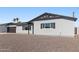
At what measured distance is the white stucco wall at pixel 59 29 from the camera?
6266 mm

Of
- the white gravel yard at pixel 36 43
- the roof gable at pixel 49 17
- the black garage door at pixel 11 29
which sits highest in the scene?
the roof gable at pixel 49 17

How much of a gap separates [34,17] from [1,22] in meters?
0.61

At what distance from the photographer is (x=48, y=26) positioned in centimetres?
638

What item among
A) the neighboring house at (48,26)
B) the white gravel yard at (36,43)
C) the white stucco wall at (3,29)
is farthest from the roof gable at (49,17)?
the white stucco wall at (3,29)

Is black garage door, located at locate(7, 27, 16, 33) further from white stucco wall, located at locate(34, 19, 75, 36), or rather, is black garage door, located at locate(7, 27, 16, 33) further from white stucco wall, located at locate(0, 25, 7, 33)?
white stucco wall, located at locate(34, 19, 75, 36)

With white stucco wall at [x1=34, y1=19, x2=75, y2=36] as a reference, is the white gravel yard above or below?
below

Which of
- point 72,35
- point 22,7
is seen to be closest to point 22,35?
point 22,7

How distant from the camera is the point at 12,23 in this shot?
20.8ft

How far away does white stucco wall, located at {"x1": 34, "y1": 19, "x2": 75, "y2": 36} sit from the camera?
6.27 metres

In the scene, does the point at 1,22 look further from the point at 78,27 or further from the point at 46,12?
the point at 78,27

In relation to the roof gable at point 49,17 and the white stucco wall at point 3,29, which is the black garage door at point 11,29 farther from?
the roof gable at point 49,17

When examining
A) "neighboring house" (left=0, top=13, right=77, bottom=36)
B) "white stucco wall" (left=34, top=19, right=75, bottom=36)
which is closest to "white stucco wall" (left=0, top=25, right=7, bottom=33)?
"neighboring house" (left=0, top=13, right=77, bottom=36)

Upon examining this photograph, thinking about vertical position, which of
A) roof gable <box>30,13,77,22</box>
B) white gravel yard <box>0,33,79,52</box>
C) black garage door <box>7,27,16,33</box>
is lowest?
white gravel yard <box>0,33,79,52</box>

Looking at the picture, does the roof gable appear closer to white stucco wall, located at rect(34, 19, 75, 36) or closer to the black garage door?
white stucco wall, located at rect(34, 19, 75, 36)
